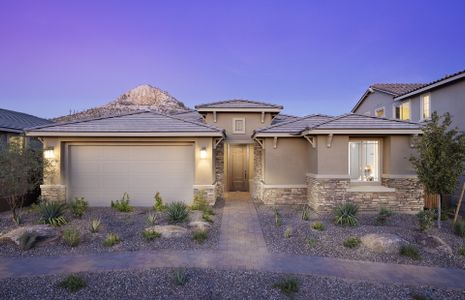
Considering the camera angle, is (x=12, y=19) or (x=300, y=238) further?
(x=12, y=19)

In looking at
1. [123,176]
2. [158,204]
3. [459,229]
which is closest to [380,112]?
[459,229]

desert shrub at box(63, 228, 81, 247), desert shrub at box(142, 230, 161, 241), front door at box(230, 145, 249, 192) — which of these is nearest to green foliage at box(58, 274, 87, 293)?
desert shrub at box(63, 228, 81, 247)

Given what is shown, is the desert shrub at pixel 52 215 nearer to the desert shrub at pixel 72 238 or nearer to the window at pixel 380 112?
the desert shrub at pixel 72 238

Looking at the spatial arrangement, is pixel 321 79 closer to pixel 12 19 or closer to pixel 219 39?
pixel 219 39

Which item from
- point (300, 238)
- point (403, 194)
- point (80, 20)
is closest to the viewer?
point (300, 238)

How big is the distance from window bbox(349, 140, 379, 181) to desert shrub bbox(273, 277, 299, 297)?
7.66 m

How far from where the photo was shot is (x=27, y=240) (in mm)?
6219

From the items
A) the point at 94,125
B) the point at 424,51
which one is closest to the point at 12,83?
the point at 94,125

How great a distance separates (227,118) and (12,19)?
1065 centimetres

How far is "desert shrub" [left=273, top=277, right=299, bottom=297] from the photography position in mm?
4283

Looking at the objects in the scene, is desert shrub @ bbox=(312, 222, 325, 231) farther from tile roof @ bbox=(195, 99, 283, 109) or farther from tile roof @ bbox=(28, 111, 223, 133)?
tile roof @ bbox=(195, 99, 283, 109)

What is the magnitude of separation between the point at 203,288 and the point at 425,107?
14.5 metres

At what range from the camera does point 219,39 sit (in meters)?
19.5

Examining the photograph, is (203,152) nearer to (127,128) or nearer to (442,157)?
(127,128)
